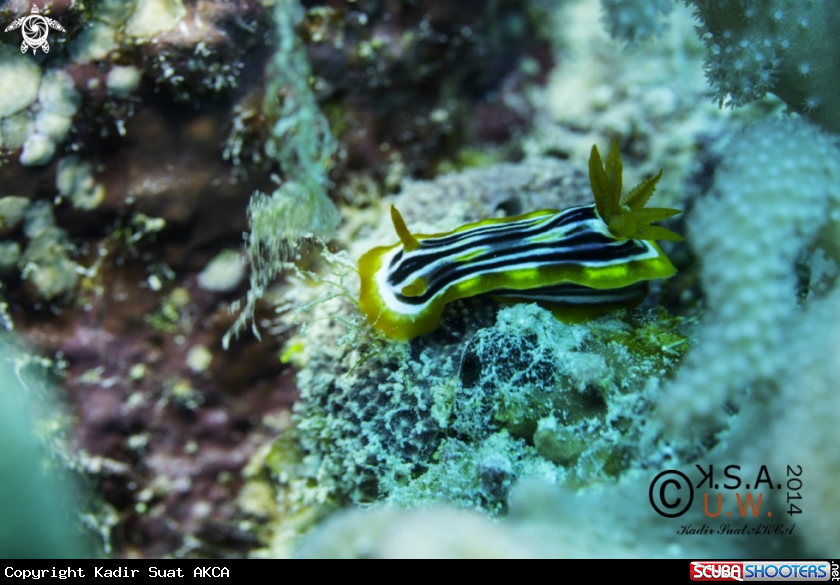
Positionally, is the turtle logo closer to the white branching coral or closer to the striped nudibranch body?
the striped nudibranch body

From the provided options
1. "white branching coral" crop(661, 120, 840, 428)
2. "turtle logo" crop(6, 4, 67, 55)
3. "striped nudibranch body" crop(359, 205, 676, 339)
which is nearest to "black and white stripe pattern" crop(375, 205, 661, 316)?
"striped nudibranch body" crop(359, 205, 676, 339)

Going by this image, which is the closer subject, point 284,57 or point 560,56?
point 284,57

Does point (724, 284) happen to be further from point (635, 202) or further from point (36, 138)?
point (36, 138)

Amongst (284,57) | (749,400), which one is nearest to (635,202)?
(749,400)

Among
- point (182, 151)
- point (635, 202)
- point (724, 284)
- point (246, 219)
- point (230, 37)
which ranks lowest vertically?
point (724, 284)

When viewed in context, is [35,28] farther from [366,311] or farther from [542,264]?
[542,264]

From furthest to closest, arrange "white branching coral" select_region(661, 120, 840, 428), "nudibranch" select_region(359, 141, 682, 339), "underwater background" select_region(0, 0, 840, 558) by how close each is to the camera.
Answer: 1. "nudibranch" select_region(359, 141, 682, 339)
2. "underwater background" select_region(0, 0, 840, 558)
3. "white branching coral" select_region(661, 120, 840, 428)
